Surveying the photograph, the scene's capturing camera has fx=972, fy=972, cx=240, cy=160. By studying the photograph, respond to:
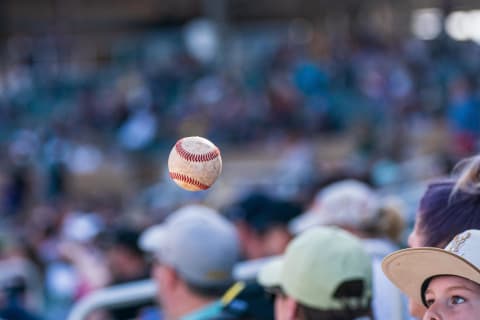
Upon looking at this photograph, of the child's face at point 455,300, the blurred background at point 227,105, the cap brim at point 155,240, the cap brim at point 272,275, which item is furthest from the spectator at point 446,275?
the blurred background at point 227,105

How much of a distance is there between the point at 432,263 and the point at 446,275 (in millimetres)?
41

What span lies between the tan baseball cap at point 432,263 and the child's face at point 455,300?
0.02 metres

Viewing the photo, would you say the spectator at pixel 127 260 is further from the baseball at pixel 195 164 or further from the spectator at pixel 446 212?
the baseball at pixel 195 164

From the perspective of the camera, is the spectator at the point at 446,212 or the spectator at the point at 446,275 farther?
the spectator at the point at 446,212

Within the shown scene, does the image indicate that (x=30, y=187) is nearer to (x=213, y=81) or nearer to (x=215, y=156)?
(x=213, y=81)

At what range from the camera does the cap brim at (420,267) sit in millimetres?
2135

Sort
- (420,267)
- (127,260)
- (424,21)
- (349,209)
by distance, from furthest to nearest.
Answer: (424,21), (127,260), (349,209), (420,267)

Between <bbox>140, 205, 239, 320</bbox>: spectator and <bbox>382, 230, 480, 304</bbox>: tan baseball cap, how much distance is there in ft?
4.04

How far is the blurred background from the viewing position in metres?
14.1

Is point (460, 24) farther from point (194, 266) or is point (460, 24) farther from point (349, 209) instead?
point (194, 266)

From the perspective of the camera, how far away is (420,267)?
7.54 feet

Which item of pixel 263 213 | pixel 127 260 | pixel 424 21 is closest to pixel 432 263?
pixel 263 213

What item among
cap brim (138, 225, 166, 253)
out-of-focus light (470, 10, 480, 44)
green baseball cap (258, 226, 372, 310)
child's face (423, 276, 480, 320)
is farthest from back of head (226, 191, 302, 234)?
out-of-focus light (470, 10, 480, 44)

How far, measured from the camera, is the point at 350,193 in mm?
4664
